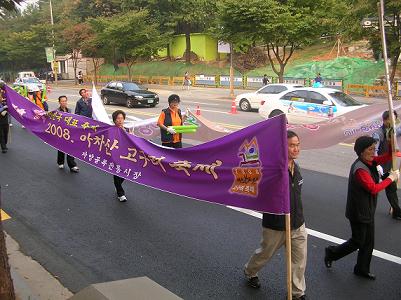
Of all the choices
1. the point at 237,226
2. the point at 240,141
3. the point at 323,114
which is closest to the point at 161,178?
the point at 237,226

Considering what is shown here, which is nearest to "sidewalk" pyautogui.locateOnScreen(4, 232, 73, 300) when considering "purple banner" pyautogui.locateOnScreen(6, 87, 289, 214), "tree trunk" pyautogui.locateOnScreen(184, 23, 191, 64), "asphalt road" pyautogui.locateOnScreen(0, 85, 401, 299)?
"asphalt road" pyautogui.locateOnScreen(0, 85, 401, 299)

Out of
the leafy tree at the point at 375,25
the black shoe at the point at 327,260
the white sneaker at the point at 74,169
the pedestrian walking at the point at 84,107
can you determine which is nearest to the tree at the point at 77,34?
the leafy tree at the point at 375,25

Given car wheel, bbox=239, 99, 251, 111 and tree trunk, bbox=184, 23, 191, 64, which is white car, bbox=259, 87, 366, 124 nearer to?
car wheel, bbox=239, 99, 251, 111

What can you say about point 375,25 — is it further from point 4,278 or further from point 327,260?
point 4,278

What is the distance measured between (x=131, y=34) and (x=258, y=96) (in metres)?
25.6

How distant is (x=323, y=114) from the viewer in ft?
49.1

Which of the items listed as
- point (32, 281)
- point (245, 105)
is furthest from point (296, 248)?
point (245, 105)

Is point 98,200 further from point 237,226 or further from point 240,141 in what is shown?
point 240,141

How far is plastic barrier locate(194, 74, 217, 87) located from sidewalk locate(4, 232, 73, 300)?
1455 inches

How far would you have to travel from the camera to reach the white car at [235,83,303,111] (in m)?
20.2

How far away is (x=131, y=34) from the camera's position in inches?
1704

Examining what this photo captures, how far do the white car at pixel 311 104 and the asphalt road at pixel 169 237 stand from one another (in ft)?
18.6

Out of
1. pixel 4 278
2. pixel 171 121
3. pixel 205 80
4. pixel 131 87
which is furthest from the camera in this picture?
pixel 205 80

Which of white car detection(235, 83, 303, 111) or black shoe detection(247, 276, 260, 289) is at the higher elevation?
white car detection(235, 83, 303, 111)
